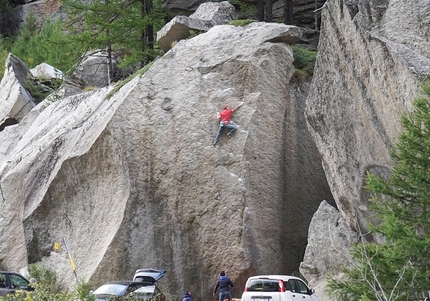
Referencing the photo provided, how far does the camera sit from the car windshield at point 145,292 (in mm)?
22433

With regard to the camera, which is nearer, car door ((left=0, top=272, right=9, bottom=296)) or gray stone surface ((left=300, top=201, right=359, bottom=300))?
car door ((left=0, top=272, right=9, bottom=296))

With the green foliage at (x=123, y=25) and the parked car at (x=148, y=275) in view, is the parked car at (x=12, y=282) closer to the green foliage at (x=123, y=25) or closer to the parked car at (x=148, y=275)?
the parked car at (x=148, y=275)

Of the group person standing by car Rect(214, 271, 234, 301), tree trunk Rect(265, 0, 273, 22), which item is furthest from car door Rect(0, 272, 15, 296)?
tree trunk Rect(265, 0, 273, 22)

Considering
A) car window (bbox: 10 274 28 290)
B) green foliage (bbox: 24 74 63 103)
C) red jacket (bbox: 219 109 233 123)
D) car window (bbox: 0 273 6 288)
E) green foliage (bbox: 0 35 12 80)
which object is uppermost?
red jacket (bbox: 219 109 233 123)

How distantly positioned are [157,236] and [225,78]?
21.1ft

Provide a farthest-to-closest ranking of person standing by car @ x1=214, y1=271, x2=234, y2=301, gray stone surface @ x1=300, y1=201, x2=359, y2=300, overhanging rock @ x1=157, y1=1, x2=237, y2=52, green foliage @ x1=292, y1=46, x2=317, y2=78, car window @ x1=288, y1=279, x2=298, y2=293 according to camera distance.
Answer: overhanging rock @ x1=157, y1=1, x2=237, y2=52, green foliage @ x1=292, y1=46, x2=317, y2=78, gray stone surface @ x1=300, y1=201, x2=359, y2=300, person standing by car @ x1=214, y1=271, x2=234, y2=301, car window @ x1=288, y1=279, x2=298, y2=293

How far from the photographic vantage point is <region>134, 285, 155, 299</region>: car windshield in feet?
73.6

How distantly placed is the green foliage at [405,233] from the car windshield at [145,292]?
7.04m

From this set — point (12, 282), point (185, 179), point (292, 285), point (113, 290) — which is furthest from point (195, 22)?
point (292, 285)

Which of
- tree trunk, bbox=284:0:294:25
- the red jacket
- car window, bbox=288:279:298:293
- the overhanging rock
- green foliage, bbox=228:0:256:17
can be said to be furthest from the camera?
green foliage, bbox=228:0:256:17

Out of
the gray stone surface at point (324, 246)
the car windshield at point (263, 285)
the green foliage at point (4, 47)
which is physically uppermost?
the car windshield at point (263, 285)

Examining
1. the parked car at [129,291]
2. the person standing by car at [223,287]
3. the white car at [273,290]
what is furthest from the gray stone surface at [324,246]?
the parked car at [129,291]

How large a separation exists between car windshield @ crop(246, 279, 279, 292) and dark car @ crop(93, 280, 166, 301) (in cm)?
269

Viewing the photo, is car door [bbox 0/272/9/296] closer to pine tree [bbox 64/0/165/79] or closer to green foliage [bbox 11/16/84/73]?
pine tree [bbox 64/0/165/79]
